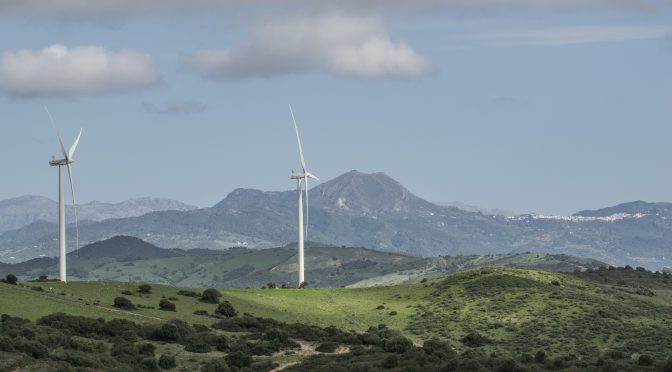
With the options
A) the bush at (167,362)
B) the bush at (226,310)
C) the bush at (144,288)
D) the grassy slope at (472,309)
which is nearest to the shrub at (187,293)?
the grassy slope at (472,309)

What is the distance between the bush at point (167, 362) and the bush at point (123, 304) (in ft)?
126

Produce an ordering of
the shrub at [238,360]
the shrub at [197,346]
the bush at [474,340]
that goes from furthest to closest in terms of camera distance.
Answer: the bush at [474,340], the shrub at [197,346], the shrub at [238,360]

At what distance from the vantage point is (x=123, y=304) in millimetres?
141250

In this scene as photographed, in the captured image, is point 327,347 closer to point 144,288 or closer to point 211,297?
point 211,297

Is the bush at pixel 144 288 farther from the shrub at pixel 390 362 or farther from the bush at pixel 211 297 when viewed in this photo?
the shrub at pixel 390 362

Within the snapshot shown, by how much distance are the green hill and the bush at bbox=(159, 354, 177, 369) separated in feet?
48.7

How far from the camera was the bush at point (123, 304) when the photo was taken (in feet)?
463

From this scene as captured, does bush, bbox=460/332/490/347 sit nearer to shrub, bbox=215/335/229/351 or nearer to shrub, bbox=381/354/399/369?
shrub, bbox=215/335/229/351

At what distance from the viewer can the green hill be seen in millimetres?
138188

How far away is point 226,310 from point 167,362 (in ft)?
162

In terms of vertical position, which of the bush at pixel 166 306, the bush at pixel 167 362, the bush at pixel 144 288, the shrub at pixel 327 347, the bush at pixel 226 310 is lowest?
the shrub at pixel 327 347

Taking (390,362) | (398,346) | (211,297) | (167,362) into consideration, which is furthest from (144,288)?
(390,362)

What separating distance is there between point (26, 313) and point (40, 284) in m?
39.1

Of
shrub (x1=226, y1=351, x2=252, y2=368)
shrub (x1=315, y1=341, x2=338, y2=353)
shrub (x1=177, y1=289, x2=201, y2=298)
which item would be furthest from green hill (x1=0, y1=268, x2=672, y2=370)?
shrub (x1=226, y1=351, x2=252, y2=368)
